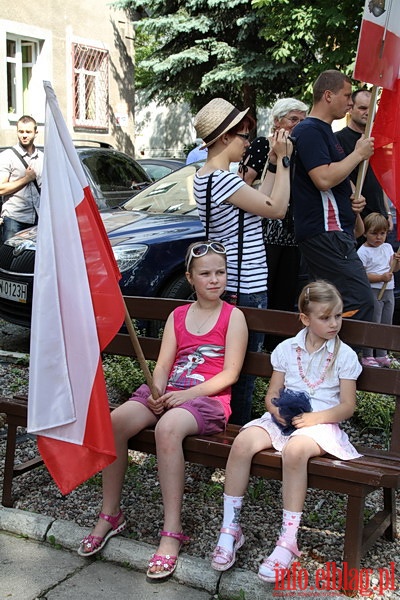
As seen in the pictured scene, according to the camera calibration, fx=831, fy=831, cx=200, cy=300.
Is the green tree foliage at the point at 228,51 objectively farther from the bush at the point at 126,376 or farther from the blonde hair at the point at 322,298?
the blonde hair at the point at 322,298

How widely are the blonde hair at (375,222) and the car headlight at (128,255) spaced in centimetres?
180

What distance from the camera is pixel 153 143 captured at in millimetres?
40312

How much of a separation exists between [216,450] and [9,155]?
615 cm

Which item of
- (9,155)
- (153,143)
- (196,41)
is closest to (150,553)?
(9,155)

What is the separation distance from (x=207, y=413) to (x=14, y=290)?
3.87m

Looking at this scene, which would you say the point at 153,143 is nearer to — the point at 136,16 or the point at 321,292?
the point at 136,16

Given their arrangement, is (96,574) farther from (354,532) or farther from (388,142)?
(388,142)

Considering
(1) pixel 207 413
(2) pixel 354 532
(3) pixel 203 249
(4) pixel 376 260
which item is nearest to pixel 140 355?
(1) pixel 207 413

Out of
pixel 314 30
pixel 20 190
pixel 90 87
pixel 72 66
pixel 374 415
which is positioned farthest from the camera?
pixel 90 87

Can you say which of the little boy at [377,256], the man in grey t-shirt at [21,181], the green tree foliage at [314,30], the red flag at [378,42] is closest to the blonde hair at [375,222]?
the little boy at [377,256]

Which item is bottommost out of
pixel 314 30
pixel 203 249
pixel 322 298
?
pixel 322 298

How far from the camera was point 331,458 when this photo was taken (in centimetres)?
352

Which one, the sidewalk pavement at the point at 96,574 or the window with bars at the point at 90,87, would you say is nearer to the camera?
the sidewalk pavement at the point at 96,574

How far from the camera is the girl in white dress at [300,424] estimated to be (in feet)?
11.3
